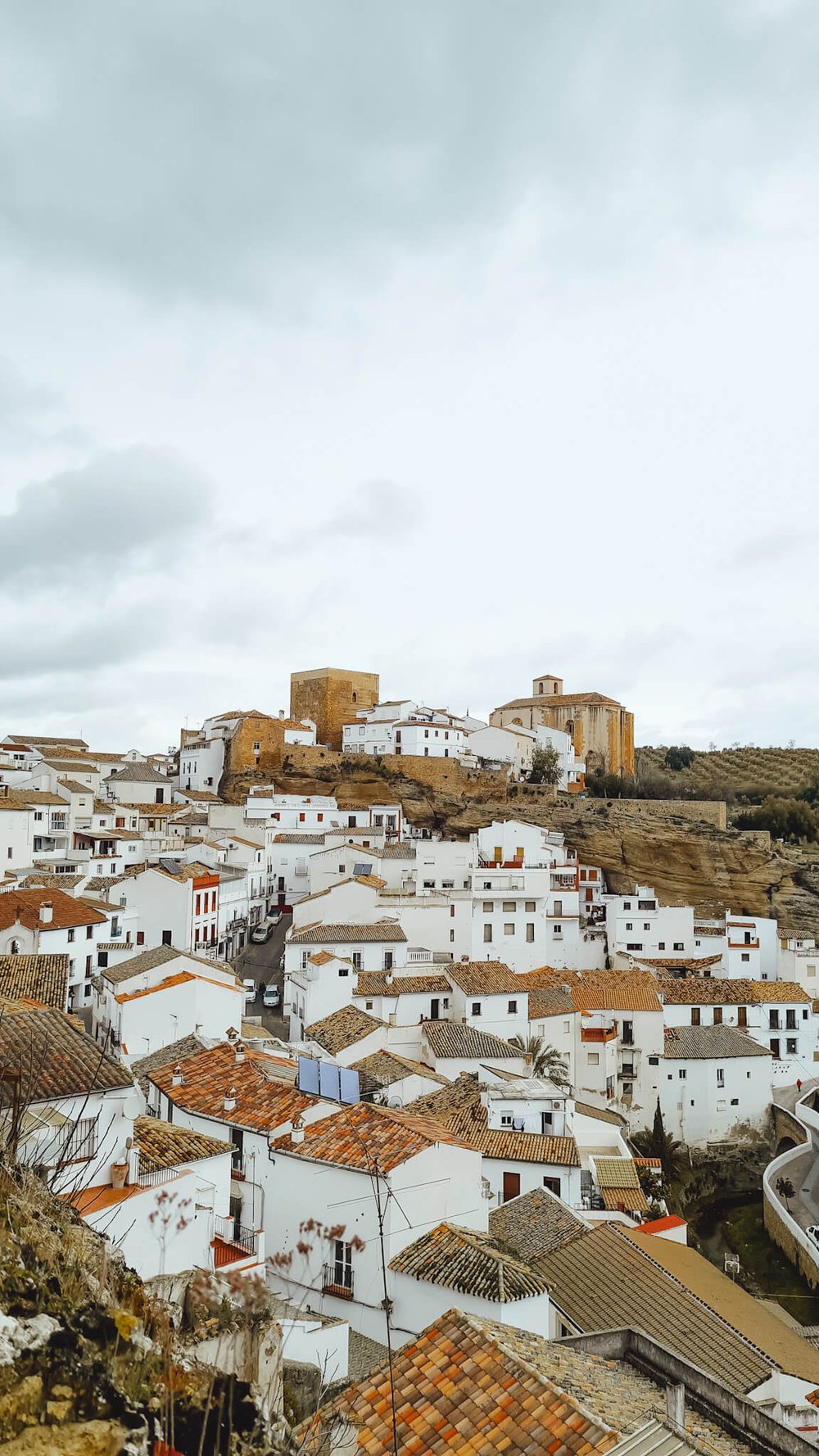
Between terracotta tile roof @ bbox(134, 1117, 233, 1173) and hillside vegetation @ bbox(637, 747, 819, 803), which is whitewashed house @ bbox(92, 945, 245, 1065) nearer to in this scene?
terracotta tile roof @ bbox(134, 1117, 233, 1173)

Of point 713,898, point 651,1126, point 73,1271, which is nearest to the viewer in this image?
→ point 73,1271

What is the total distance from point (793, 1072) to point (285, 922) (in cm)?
2144

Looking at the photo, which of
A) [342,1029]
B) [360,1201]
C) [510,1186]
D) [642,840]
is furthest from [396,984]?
[642,840]

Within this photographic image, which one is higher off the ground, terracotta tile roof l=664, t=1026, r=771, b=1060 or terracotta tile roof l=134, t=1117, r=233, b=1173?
terracotta tile roof l=134, t=1117, r=233, b=1173

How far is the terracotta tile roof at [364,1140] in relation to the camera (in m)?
11.5

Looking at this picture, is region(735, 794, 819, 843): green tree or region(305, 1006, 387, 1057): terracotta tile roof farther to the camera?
region(735, 794, 819, 843): green tree

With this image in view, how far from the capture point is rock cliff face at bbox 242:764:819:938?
45375 mm

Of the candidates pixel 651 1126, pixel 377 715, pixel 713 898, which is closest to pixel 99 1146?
pixel 651 1126

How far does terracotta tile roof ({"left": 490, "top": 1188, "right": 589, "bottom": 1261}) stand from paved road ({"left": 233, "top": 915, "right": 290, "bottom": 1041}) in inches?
529

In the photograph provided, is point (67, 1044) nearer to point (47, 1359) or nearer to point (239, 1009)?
point (47, 1359)

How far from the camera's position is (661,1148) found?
27484mm

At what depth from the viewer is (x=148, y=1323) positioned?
2.70 meters

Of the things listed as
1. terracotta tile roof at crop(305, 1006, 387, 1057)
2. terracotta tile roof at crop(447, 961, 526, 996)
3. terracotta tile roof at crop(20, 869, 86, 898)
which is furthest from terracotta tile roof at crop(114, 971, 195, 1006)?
terracotta tile roof at crop(20, 869, 86, 898)

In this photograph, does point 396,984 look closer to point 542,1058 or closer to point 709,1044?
point 542,1058
